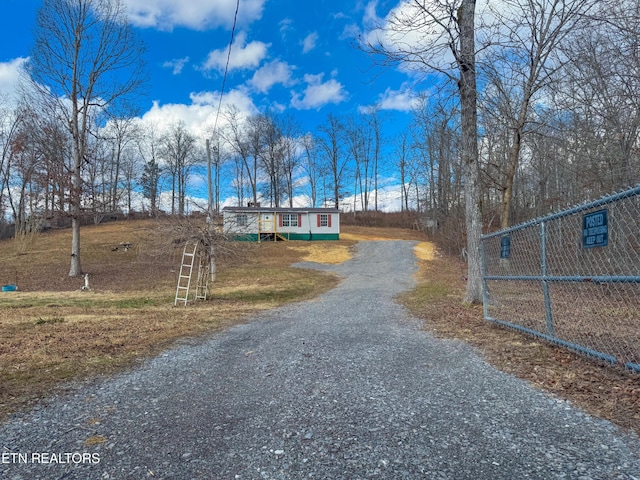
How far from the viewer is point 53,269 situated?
2069cm

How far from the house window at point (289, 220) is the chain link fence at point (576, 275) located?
87.3ft

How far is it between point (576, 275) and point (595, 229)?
0.95 m

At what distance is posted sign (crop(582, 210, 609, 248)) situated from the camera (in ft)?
10.4

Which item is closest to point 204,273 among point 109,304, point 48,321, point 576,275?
point 109,304

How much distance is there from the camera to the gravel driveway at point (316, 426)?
217cm

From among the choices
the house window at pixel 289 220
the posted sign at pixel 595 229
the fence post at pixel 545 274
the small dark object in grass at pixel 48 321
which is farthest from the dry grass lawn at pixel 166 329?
the house window at pixel 289 220

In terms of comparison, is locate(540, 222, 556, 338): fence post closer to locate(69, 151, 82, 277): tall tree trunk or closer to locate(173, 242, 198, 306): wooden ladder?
locate(173, 242, 198, 306): wooden ladder

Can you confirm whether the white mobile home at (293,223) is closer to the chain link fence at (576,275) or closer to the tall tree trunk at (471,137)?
the tall tree trunk at (471,137)

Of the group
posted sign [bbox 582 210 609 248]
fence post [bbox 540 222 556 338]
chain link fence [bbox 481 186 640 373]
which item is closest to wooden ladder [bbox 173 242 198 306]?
chain link fence [bbox 481 186 640 373]

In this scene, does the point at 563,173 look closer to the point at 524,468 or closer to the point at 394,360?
the point at 394,360

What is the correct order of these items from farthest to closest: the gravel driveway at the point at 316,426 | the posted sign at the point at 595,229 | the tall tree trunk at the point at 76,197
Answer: the tall tree trunk at the point at 76,197 < the posted sign at the point at 595,229 < the gravel driveway at the point at 316,426

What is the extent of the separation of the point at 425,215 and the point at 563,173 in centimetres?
2431

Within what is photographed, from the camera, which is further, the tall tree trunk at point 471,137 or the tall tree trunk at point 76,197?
the tall tree trunk at point 76,197

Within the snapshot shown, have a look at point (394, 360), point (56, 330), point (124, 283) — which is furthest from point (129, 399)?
point (124, 283)
